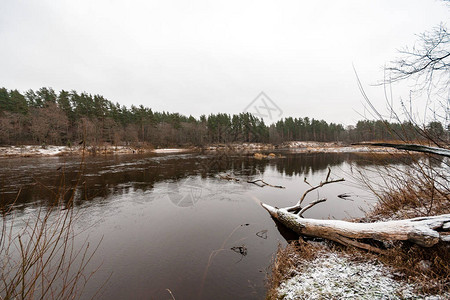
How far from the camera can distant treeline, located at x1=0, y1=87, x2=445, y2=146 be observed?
37.2 m

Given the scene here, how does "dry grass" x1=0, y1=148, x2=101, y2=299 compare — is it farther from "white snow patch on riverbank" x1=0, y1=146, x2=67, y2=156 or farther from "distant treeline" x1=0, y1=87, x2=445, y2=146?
"white snow patch on riverbank" x1=0, y1=146, x2=67, y2=156

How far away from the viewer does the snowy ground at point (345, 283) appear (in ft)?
9.47

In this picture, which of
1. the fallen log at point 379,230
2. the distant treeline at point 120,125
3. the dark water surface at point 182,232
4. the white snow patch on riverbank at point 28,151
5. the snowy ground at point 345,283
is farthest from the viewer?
the distant treeline at point 120,125

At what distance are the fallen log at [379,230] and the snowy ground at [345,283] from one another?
0.55 m

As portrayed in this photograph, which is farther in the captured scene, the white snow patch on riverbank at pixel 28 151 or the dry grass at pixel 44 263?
the white snow patch on riverbank at pixel 28 151

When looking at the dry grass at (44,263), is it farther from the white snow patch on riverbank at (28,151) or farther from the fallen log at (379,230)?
the white snow patch on riverbank at (28,151)

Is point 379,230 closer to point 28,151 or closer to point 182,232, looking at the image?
point 182,232

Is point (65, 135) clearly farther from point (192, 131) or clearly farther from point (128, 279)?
point (128, 279)

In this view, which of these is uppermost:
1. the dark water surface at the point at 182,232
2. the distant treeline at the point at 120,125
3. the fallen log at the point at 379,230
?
the distant treeline at the point at 120,125

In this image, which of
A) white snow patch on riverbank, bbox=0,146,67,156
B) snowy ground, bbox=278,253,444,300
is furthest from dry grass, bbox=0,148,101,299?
white snow patch on riverbank, bbox=0,146,67,156

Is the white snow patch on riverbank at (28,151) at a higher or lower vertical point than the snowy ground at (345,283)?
higher

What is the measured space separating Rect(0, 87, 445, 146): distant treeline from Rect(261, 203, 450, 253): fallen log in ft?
60.6

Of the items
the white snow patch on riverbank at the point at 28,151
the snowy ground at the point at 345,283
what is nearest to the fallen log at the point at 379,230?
the snowy ground at the point at 345,283

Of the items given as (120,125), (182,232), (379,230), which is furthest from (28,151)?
(379,230)
